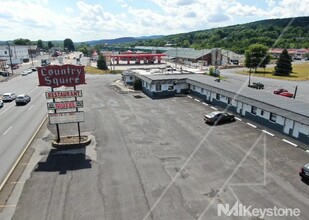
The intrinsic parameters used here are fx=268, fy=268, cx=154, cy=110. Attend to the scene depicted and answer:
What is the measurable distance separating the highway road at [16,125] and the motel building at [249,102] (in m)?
20.7

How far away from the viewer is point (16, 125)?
3453 centimetres

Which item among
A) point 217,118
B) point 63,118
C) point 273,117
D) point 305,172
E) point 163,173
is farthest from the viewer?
point 217,118

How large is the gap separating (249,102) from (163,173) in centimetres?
1769

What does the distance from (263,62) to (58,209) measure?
279 feet

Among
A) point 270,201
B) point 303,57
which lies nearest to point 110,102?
point 270,201

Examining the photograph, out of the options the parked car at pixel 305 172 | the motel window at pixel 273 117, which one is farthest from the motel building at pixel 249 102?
the parked car at pixel 305 172

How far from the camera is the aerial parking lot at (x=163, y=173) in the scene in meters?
17.7

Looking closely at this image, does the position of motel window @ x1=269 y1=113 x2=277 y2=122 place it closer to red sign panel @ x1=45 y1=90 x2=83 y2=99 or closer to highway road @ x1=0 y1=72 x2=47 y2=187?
red sign panel @ x1=45 y1=90 x2=83 y2=99

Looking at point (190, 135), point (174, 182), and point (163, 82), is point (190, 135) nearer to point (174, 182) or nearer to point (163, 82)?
point (174, 182)

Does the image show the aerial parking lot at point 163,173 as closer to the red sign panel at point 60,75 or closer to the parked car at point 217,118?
the parked car at point 217,118

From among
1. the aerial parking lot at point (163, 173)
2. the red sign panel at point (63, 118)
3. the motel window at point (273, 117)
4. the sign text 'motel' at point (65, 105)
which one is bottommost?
the aerial parking lot at point (163, 173)

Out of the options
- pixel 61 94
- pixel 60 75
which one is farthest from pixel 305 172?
pixel 60 75

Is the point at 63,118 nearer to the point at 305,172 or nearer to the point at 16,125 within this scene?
the point at 16,125

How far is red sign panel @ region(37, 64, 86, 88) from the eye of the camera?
26.9m
